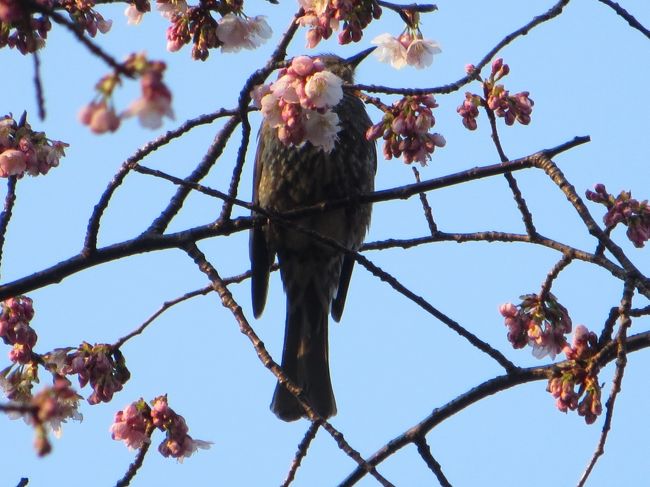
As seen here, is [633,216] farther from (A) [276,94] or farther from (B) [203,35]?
(B) [203,35]

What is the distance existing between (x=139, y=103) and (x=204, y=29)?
1.79 meters

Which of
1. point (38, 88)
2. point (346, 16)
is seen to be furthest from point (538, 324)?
point (38, 88)

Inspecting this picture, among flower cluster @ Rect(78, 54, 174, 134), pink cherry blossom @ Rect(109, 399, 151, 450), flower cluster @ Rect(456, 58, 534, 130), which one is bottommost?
flower cluster @ Rect(78, 54, 174, 134)

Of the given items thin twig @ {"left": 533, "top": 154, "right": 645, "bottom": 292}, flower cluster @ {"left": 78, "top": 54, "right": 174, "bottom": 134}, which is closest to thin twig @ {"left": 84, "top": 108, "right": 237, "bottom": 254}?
thin twig @ {"left": 533, "top": 154, "right": 645, "bottom": 292}

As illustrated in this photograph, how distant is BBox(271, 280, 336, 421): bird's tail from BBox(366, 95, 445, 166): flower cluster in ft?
6.33

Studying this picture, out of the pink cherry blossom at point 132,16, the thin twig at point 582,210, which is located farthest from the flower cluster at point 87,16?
the thin twig at point 582,210

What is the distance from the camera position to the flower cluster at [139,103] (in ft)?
3.63

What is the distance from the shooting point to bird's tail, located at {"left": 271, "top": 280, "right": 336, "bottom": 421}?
4496mm

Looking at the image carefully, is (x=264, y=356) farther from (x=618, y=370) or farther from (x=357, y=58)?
(x=357, y=58)

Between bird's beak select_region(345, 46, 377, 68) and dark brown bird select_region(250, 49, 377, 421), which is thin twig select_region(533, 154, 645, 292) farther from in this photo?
bird's beak select_region(345, 46, 377, 68)

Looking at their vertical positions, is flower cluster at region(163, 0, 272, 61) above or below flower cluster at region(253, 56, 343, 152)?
above

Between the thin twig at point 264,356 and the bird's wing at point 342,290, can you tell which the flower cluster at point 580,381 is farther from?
the bird's wing at point 342,290

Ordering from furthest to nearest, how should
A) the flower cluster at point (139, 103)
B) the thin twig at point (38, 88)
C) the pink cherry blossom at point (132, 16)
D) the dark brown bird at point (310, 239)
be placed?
the dark brown bird at point (310, 239) < the pink cherry blossom at point (132, 16) < the thin twig at point (38, 88) < the flower cluster at point (139, 103)

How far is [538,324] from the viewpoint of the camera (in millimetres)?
2760
